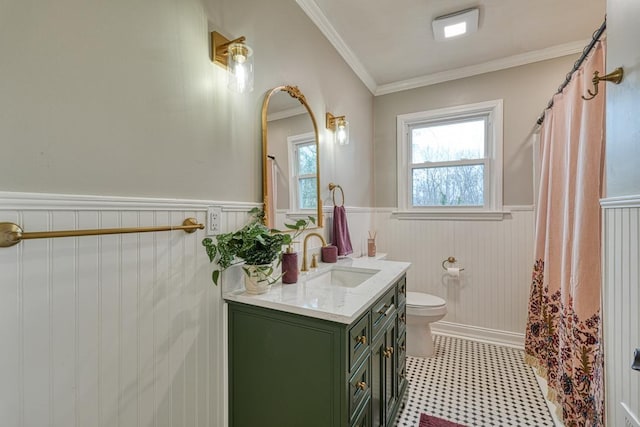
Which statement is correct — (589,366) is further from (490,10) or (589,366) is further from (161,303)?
(490,10)

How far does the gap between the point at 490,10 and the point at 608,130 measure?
137 cm

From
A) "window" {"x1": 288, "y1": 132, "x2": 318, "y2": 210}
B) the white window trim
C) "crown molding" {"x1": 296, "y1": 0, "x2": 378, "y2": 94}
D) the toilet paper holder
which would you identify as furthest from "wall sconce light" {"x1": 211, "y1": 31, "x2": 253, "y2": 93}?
the toilet paper holder

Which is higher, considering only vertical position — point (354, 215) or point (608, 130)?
point (608, 130)

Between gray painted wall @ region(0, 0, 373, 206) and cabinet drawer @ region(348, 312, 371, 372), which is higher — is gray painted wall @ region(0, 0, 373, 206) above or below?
above

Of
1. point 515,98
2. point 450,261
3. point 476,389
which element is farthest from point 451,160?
point 476,389

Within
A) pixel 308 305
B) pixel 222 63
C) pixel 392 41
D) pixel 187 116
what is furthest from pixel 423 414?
pixel 392 41

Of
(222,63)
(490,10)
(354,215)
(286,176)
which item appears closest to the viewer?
(222,63)

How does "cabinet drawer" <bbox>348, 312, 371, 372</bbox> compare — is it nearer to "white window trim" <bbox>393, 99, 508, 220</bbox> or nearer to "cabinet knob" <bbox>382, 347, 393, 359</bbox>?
"cabinet knob" <bbox>382, 347, 393, 359</bbox>

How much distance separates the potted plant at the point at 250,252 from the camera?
1.17 metres

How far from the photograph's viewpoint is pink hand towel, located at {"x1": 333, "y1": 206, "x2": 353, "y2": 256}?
218cm

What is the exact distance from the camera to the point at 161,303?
3.33ft

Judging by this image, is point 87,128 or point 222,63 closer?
point 87,128

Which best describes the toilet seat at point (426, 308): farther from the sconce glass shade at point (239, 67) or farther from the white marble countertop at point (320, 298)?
the sconce glass shade at point (239, 67)

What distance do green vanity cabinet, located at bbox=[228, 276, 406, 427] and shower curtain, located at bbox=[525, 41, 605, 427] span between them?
3.07ft
